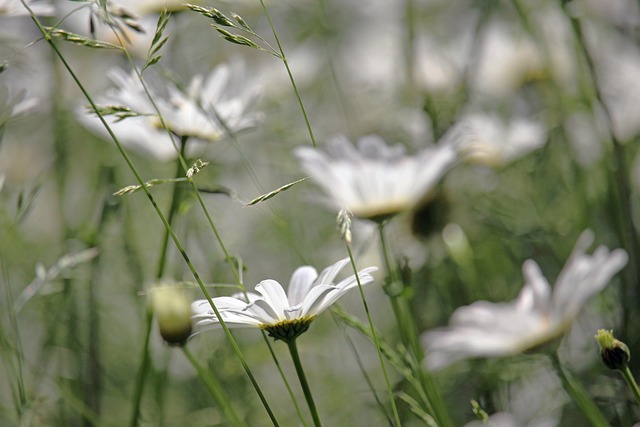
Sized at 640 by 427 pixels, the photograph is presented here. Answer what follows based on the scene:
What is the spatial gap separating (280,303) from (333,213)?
0.91 metres

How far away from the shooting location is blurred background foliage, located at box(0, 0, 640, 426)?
0.94 meters

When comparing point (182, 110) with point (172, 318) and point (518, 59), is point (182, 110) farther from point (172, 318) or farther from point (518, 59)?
point (518, 59)

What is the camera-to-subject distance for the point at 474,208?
1201 mm

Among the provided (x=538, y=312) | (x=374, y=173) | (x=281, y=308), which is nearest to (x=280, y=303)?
(x=281, y=308)

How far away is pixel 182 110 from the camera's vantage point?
0.76 metres

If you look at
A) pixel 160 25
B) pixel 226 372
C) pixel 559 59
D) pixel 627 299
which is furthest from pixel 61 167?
pixel 559 59

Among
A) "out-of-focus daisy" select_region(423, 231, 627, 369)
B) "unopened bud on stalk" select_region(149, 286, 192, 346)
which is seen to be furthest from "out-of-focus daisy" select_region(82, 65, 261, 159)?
"out-of-focus daisy" select_region(423, 231, 627, 369)

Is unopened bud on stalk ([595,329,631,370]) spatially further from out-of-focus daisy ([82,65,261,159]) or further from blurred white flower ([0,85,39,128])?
blurred white flower ([0,85,39,128])

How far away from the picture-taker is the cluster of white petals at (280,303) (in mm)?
493

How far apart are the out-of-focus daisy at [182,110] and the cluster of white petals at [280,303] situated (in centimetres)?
20

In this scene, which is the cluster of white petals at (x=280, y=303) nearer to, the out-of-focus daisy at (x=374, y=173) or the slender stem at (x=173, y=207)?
the slender stem at (x=173, y=207)

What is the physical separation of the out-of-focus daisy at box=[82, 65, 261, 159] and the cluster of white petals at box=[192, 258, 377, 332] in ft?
0.67

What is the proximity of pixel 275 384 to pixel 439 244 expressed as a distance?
1.13 ft

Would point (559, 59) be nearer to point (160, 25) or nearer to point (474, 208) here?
point (474, 208)
